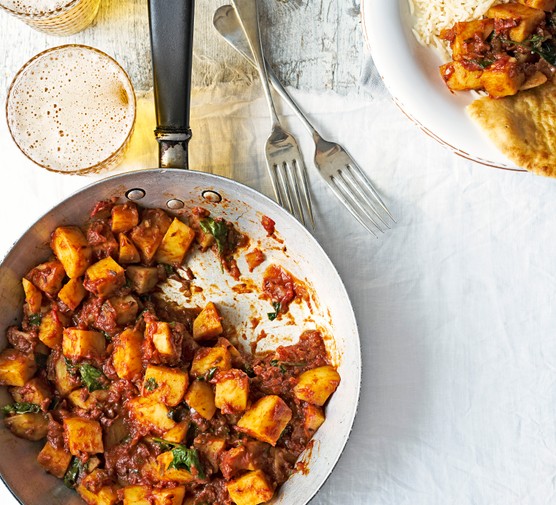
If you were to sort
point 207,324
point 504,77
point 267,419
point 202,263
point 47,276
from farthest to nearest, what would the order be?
point 202,263 → point 207,324 → point 47,276 → point 267,419 → point 504,77

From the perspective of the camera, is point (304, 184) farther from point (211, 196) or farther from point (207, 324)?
point (207, 324)

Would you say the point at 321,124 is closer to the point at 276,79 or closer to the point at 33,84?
A: the point at 276,79

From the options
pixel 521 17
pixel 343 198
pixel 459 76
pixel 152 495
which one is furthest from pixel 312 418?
pixel 521 17

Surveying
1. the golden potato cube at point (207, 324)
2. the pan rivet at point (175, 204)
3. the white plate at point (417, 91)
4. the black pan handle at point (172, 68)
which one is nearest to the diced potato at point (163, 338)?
the golden potato cube at point (207, 324)

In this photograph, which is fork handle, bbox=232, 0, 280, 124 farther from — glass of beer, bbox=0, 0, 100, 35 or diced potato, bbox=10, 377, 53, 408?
diced potato, bbox=10, 377, 53, 408

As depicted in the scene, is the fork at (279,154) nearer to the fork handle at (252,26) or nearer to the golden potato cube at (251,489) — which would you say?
the fork handle at (252,26)

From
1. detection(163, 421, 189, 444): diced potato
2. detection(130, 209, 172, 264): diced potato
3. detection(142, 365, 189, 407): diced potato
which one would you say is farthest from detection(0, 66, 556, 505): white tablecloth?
detection(142, 365, 189, 407): diced potato
